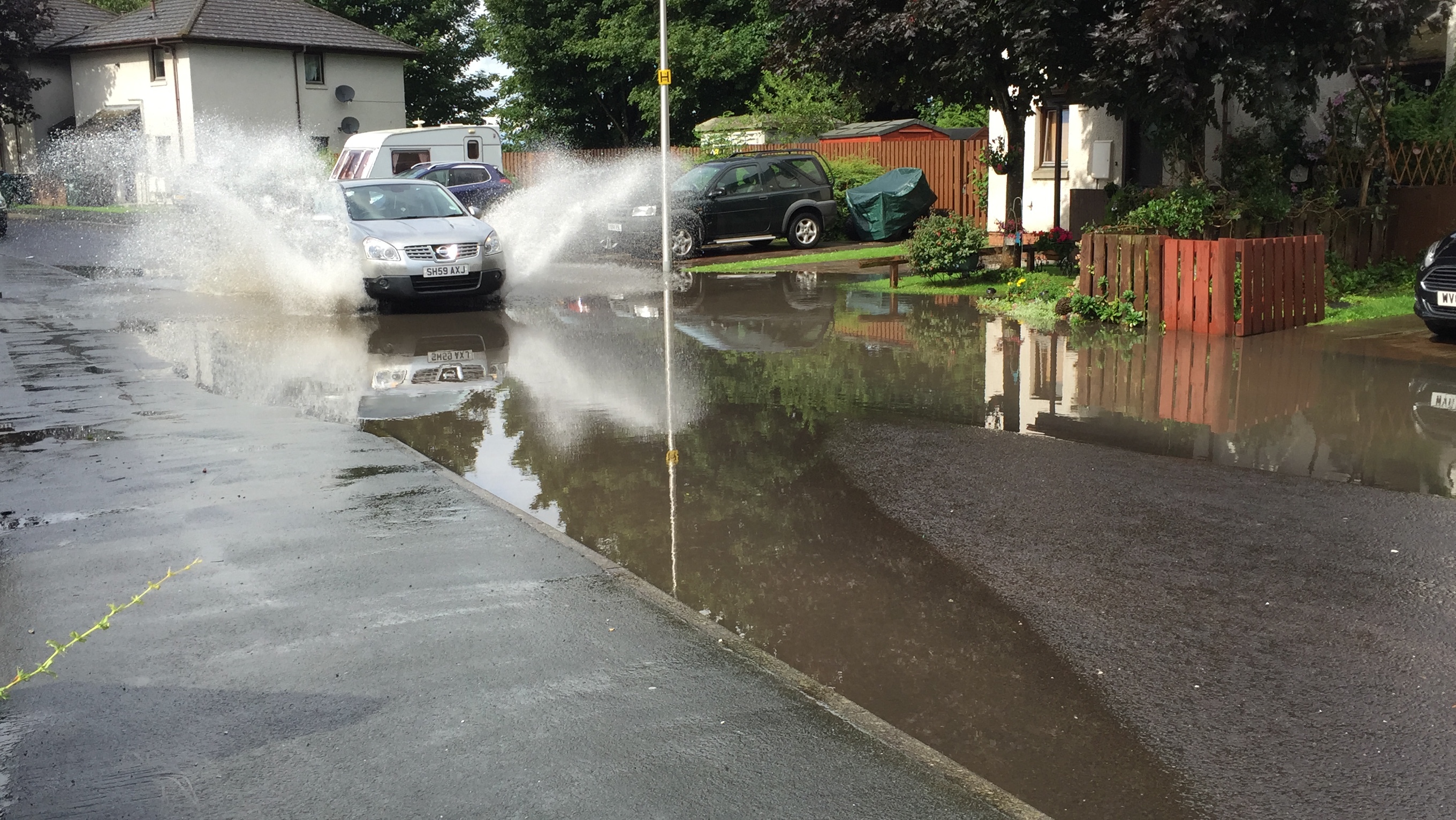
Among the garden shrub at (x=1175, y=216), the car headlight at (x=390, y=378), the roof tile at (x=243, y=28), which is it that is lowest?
the car headlight at (x=390, y=378)

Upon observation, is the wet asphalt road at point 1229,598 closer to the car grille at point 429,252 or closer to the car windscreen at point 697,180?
the car grille at point 429,252

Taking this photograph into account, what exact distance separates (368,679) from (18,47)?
186ft

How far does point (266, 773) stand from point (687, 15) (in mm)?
46980

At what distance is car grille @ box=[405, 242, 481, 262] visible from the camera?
16.5 meters

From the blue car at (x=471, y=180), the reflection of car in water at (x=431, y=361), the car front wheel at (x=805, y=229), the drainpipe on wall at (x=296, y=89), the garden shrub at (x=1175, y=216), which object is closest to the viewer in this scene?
the reflection of car in water at (x=431, y=361)

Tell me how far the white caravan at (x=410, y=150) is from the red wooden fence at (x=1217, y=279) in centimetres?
2369

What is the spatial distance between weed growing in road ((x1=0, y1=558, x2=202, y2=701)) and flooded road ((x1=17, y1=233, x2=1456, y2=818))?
1.74m

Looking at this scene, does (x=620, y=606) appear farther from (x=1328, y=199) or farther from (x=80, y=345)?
(x=1328, y=199)

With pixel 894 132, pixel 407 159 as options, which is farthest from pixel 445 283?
pixel 407 159

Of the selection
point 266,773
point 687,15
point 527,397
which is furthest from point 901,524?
point 687,15

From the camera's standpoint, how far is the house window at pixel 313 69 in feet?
162

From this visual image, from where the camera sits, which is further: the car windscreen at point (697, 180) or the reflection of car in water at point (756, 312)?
the car windscreen at point (697, 180)

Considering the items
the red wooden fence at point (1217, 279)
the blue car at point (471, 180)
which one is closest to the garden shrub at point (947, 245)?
the red wooden fence at point (1217, 279)

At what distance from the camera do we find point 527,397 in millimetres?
10805
